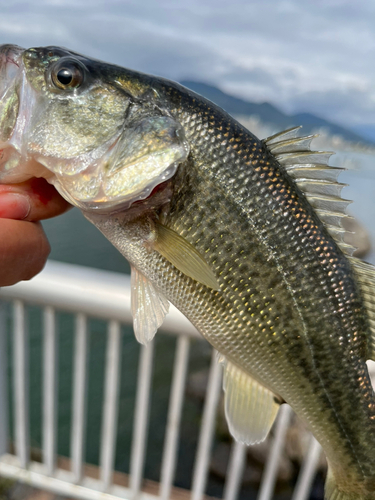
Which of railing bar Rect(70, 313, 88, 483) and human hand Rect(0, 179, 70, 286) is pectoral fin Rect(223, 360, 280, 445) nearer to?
human hand Rect(0, 179, 70, 286)

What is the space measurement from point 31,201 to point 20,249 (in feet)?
0.29

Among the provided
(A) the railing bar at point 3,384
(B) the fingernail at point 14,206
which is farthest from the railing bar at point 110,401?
(B) the fingernail at point 14,206

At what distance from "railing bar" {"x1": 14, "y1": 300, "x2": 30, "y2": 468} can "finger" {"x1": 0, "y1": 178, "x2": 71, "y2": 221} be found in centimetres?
103

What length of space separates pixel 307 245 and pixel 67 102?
1.59 ft

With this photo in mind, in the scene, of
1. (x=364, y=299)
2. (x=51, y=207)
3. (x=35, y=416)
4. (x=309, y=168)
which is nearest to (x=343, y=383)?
(x=364, y=299)

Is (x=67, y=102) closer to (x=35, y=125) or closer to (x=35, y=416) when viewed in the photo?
(x=35, y=125)

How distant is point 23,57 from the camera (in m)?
0.61

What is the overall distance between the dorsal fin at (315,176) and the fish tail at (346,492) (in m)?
0.48

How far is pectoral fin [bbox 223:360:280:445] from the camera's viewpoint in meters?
0.75

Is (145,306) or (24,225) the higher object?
(24,225)

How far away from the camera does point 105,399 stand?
1650 millimetres

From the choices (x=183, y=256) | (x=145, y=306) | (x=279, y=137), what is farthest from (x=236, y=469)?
(x=279, y=137)

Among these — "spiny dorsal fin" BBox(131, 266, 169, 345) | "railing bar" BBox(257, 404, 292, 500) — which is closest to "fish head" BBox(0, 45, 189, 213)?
"spiny dorsal fin" BBox(131, 266, 169, 345)

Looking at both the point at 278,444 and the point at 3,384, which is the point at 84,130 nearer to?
the point at 278,444
